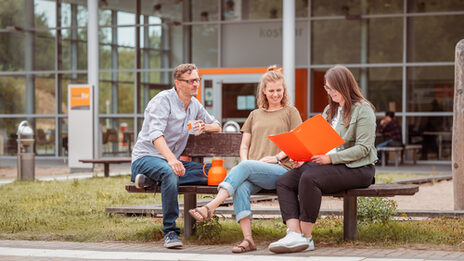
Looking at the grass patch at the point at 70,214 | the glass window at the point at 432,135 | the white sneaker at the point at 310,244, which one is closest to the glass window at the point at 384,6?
the glass window at the point at 432,135

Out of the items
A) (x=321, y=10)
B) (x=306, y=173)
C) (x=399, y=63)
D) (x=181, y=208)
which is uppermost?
(x=321, y=10)

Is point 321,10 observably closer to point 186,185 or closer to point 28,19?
point 28,19

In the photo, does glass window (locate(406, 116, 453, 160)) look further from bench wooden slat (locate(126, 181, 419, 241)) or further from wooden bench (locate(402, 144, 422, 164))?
bench wooden slat (locate(126, 181, 419, 241))

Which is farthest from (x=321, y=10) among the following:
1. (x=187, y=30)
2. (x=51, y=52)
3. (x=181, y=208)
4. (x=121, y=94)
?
(x=181, y=208)

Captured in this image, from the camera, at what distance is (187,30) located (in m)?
21.1

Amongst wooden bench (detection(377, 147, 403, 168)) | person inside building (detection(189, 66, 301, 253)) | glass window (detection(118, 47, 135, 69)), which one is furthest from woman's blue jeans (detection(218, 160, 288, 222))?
glass window (detection(118, 47, 135, 69))

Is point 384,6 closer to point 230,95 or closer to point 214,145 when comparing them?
point 230,95

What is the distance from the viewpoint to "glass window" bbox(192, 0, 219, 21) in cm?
2086

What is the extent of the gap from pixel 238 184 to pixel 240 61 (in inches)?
571

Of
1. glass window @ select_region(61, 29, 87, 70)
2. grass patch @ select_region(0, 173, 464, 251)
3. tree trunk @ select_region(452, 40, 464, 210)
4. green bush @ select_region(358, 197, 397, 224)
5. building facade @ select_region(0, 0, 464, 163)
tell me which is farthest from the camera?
glass window @ select_region(61, 29, 87, 70)

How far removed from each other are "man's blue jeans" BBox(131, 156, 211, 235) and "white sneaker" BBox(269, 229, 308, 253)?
2.93ft

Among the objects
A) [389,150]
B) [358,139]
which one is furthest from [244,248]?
[389,150]

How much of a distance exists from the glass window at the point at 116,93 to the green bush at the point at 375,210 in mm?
14687

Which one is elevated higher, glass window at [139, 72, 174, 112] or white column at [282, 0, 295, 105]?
white column at [282, 0, 295, 105]
